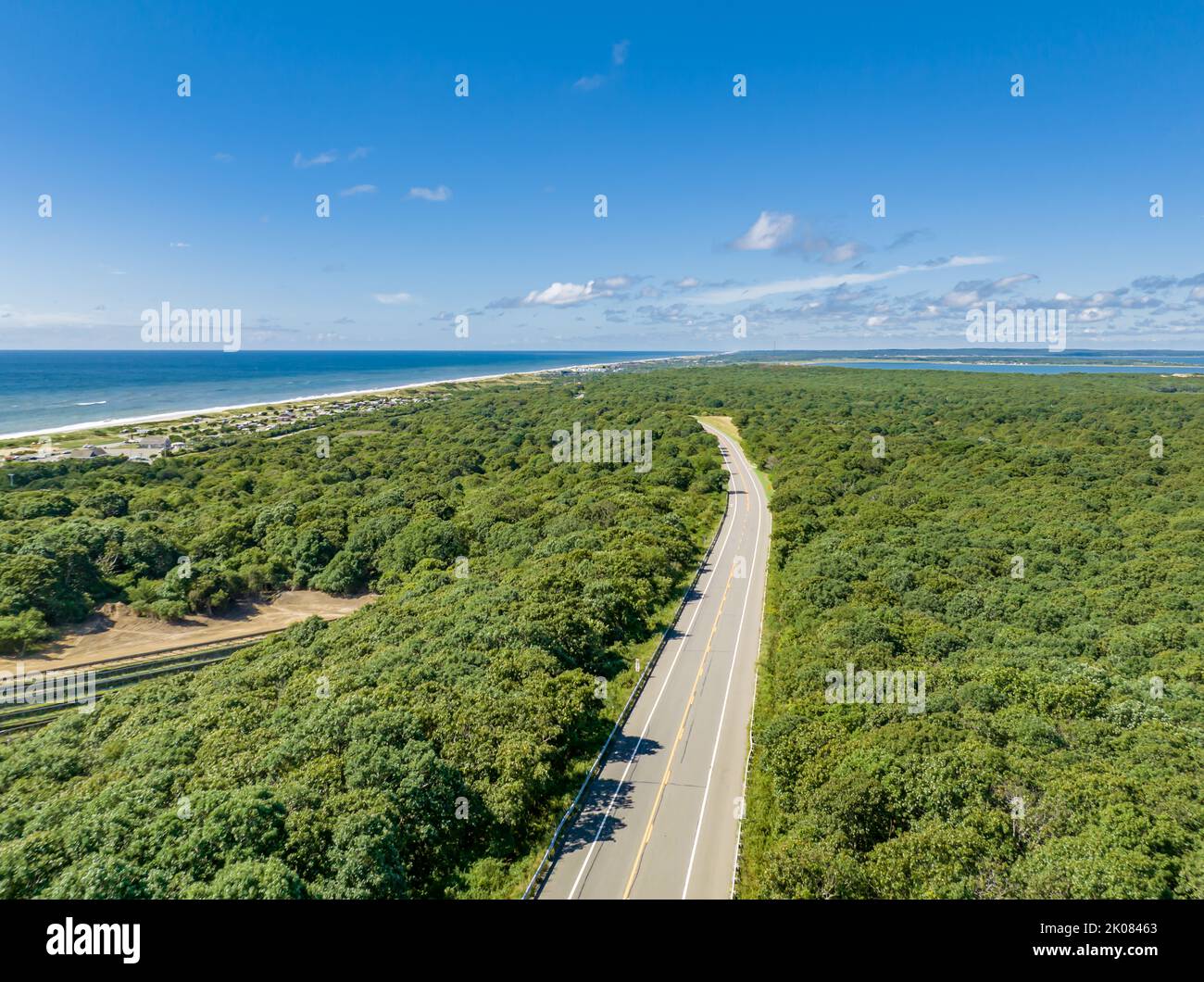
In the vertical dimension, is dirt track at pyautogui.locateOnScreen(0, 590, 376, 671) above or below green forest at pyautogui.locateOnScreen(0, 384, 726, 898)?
below

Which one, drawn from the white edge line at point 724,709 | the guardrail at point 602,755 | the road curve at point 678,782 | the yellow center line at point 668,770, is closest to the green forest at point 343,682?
the guardrail at point 602,755

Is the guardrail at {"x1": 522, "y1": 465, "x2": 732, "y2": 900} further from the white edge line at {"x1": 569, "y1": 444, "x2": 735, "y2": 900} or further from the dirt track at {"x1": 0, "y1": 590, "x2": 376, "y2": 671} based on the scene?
the dirt track at {"x1": 0, "y1": 590, "x2": 376, "y2": 671}

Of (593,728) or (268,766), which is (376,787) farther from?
(593,728)

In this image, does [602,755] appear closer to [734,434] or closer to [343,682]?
[343,682]

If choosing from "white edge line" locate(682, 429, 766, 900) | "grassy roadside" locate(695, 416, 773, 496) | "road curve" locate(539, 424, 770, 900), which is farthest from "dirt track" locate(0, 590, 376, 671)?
"grassy roadside" locate(695, 416, 773, 496)

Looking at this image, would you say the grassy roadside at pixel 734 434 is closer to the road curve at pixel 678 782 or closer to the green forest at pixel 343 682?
the green forest at pixel 343 682

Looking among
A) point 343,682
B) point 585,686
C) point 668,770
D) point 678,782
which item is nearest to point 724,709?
point 668,770

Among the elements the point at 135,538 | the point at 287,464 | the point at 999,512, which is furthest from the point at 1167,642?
the point at 287,464
